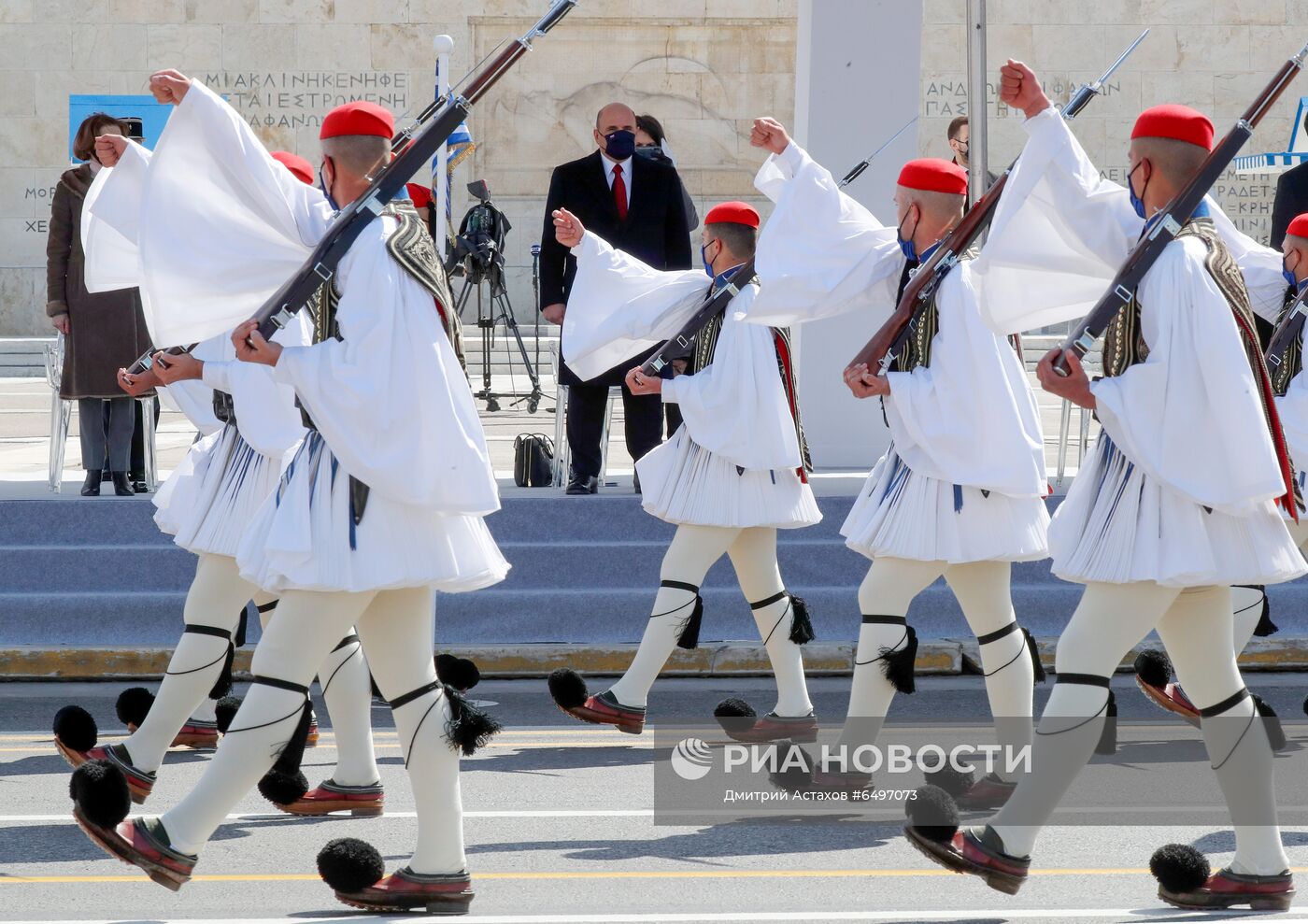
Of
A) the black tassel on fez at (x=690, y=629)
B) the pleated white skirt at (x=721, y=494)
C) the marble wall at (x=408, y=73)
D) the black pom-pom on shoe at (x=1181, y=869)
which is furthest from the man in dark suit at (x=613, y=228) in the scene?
the marble wall at (x=408, y=73)

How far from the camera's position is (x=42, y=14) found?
952 inches

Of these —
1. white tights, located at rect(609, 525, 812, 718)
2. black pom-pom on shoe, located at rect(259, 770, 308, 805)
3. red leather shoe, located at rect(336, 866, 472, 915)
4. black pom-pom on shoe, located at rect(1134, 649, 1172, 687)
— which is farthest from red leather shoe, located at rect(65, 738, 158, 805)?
black pom-pom on shoe, located at rect(1134, 649, 1172, 687)

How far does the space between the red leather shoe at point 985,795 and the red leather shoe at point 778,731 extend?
87 cm

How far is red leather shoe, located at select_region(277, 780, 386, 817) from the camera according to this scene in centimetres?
562

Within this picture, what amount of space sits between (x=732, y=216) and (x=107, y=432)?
14.5ft

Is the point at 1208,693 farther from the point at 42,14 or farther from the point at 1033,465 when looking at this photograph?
the point at 42,14

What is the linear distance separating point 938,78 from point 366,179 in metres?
21.0

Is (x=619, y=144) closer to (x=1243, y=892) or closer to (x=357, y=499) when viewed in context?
(x=357, y=499)

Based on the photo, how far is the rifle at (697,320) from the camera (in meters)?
6.70

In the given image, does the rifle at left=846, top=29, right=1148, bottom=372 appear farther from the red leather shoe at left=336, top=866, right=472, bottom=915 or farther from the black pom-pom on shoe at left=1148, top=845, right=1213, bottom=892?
the red leather shoe at left=336, top=866, right=472, bottom=915

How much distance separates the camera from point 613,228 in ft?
32.7

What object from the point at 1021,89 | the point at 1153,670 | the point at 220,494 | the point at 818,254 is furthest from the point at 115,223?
the point at 1153,670

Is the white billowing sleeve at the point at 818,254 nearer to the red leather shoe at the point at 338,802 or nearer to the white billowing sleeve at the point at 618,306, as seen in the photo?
the white billowing sleeve at the point at 618,306

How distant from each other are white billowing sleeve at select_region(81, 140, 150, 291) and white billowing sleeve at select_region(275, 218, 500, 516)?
1561 millimetres
